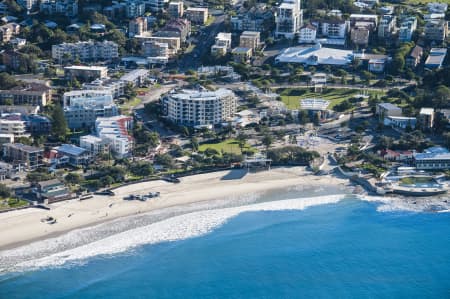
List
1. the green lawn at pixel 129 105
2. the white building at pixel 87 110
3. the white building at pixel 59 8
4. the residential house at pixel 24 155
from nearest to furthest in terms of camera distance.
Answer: the residential house at pixel 24 155
the white building at pixel 87 110
the green lawn at pixel 129 105
the white building at pixel 59 8

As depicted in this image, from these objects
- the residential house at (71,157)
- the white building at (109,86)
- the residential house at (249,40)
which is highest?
the residential house at (249,40)

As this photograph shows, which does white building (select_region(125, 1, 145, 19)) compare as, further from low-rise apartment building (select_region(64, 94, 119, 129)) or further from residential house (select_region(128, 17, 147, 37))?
low-rise apartment building (select_region(64, 94, 119, 129))

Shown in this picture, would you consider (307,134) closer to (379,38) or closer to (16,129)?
(16,129)

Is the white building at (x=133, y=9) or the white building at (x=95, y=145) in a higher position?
the white building at (x=133, y=9)

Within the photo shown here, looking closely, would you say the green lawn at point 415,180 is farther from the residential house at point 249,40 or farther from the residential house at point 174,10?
the residential house at point 174,10

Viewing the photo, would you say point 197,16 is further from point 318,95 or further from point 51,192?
point 51,192

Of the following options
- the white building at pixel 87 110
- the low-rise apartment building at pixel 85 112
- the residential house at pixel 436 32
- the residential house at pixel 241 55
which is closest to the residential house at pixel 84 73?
the white building at pixel 87 110

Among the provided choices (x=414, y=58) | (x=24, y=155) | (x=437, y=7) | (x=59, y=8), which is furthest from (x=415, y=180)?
(x=59, y=8)
